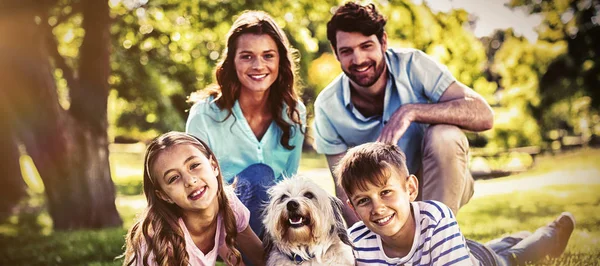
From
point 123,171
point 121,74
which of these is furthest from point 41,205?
point 123,171

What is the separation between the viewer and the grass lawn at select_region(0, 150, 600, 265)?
4879 mm

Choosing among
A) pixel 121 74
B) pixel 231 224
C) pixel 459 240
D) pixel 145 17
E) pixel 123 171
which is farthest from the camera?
pixel 123 171

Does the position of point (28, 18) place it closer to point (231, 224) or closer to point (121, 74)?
point (121, 74)

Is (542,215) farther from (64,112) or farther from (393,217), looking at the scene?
(64,112)

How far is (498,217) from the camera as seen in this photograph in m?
6.90

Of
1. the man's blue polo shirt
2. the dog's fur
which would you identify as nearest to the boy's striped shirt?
the dog's fur

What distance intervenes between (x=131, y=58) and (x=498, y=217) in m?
5.44

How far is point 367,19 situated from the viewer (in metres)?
3.54

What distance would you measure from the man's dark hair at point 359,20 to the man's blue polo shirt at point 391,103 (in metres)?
0.26

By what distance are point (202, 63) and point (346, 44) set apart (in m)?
5.32

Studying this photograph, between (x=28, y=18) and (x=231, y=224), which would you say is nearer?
(x=231, y=224)

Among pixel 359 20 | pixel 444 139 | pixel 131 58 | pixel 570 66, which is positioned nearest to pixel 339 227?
pixel 444 139

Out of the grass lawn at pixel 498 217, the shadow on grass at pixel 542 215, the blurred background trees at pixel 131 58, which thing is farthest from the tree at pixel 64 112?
the shadow on grass at pixel 542 215

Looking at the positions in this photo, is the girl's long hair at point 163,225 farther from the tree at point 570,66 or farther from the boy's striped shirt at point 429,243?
the tree at point 570,66
